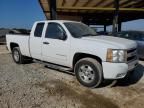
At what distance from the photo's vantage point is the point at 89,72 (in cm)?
571

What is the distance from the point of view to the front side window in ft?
21.4

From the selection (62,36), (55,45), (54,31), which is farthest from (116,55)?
(54,31)

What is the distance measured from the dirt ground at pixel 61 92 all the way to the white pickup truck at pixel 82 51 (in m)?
0.43

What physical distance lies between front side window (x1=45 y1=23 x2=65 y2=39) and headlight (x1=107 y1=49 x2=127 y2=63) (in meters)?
1.84

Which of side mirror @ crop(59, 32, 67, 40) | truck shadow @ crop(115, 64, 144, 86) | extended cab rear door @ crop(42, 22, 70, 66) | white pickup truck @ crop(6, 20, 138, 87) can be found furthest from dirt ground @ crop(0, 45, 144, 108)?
side mirror @ crop(59, 32, 67, 40)

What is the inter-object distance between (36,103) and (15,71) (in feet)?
10.8

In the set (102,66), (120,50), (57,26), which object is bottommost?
(102,66)

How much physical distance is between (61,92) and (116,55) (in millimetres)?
1743

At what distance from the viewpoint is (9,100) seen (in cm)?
475

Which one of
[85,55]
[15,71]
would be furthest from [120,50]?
[15,71]

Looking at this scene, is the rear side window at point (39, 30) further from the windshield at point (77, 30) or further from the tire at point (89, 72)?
the tire at point (89, 72)

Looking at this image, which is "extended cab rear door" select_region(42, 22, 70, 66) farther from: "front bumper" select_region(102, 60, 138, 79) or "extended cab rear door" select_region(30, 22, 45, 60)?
"front bumper" select_region(102, 60, 138, 79)

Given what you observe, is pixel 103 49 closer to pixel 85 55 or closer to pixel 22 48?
pixel 85 55

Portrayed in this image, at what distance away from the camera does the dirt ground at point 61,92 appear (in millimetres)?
4578
